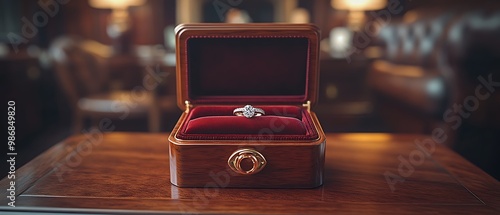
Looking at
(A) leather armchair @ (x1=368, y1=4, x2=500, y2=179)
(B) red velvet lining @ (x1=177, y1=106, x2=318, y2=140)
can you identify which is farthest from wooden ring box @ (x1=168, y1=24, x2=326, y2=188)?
(A) leather armchair @ (x1=368, y1=4, x2=500, y2=179)

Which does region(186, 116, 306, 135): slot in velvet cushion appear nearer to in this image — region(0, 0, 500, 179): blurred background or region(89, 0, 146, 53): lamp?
region(0, 0, 500, 179): blurred background

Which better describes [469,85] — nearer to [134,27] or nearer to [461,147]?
[461,147]

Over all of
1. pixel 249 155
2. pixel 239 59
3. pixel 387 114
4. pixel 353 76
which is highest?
pixel 239 59

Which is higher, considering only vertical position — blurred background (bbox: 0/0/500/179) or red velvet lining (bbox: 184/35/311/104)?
red velvet lining (bbox: 184/35/311/104)

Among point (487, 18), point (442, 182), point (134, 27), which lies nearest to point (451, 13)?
point (487, 18)

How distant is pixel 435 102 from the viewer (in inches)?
64.4

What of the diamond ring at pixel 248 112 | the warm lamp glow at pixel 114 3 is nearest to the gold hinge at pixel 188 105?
the diamond ring at pixel 248 112

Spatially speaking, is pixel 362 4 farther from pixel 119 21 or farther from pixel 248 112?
pixel 248 112

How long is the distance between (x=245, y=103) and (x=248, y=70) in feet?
0.24

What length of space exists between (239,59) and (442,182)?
47 centimetres

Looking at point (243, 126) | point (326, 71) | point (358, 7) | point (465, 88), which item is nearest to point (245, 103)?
point (243, 126)

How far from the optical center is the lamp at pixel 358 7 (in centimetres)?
344

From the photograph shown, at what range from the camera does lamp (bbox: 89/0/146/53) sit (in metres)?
2.60

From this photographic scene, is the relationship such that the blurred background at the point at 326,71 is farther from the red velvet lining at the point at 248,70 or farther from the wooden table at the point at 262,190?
the red velvet lining at the point at 248,70
